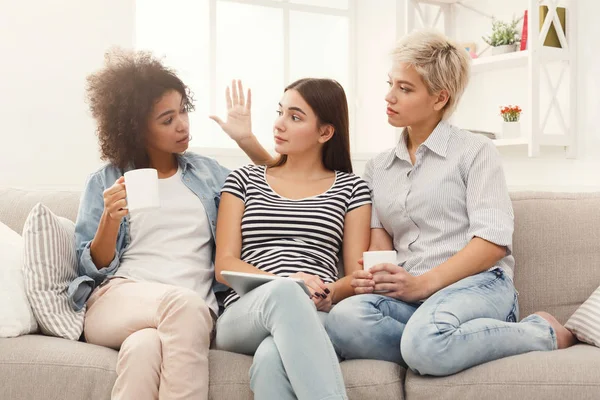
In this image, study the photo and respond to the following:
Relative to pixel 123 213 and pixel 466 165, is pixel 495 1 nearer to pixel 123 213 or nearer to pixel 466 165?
pixel 466 165

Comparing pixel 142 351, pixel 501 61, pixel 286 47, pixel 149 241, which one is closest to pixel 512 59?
pixel 501 61

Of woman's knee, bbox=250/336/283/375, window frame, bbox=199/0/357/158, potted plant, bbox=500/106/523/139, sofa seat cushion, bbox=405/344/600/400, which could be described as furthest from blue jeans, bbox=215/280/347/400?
window frame, bbox=199/0/357/158

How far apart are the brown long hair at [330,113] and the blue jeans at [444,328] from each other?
54 centimetres

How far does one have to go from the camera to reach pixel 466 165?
2066 millimetres

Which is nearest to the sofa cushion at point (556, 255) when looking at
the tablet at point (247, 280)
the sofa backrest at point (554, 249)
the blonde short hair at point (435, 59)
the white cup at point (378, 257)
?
the sofa backrest at point (554, 249)

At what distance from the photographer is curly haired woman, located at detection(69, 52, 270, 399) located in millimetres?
1692

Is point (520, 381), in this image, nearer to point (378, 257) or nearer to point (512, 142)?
point (378, 257)

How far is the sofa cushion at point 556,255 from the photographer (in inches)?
84.9

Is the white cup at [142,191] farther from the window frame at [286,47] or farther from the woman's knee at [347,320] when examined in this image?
the window frame at [286,47]

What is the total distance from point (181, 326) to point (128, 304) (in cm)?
21

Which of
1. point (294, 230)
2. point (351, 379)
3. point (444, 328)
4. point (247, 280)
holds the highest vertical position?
point (294, 230)

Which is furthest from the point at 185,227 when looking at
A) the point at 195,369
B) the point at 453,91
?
the point at 453,91

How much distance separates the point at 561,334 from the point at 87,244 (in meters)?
1.27

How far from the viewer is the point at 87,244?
6.70ft
